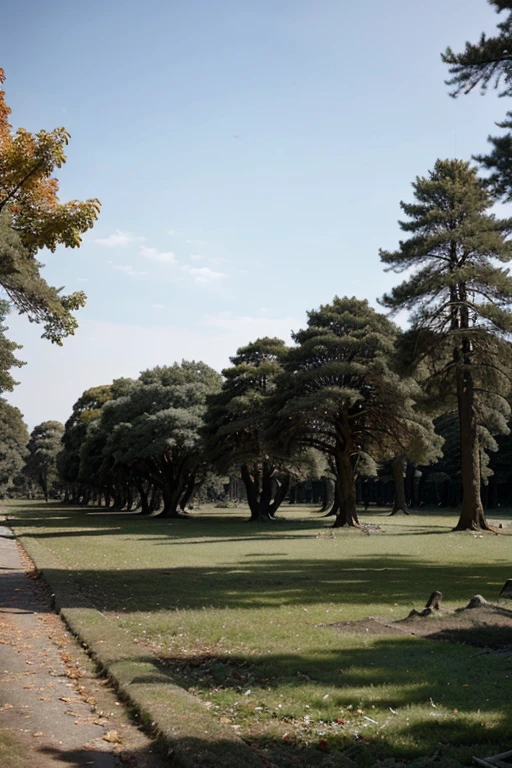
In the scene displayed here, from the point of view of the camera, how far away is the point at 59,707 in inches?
244

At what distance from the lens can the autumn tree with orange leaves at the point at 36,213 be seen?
12641mm

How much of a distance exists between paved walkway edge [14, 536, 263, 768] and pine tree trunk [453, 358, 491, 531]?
2564cm

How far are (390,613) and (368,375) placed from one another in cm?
2592

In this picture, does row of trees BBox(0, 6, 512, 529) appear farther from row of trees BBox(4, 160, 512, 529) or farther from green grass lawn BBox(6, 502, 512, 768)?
green grass lawn BBox(6, 502, 512, 768)

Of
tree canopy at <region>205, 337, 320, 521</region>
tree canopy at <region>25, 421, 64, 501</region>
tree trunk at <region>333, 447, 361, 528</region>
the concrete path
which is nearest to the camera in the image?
the concrete path

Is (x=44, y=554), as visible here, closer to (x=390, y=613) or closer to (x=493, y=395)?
(x=390, y=613)

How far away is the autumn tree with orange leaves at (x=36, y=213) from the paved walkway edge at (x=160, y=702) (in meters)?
6.09

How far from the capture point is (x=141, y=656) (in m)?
7.82

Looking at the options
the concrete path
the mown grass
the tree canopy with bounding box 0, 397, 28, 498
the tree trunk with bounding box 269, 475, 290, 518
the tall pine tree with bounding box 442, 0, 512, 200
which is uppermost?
the tall pine tree with bounding box 442, 0, 512, 200

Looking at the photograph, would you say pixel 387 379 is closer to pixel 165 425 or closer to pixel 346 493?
pixel 346 493

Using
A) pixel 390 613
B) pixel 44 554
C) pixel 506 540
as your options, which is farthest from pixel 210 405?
pixel 390 613

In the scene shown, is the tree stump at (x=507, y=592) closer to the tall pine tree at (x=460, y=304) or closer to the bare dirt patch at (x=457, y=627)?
the bare dirt patch at (x=457, y=627)

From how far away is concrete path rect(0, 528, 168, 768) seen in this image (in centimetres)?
506

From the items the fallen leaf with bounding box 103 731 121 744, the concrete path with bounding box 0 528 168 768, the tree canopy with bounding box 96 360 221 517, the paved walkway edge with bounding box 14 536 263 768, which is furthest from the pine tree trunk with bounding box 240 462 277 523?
the fallen leaf with bounding box 103 731 121 744
